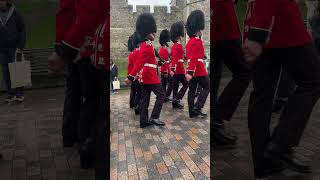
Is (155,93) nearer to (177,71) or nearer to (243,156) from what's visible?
(177,71)

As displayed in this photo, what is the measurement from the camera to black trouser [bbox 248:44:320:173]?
75cm

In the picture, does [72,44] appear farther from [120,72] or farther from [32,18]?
[120,72]

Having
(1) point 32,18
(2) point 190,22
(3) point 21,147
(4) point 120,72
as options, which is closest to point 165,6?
(2) point 190,22

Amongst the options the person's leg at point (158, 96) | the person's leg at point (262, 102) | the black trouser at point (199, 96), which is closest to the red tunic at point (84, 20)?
the person's leg at point (262, 102)

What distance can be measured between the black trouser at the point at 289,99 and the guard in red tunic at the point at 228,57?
0.15 feet

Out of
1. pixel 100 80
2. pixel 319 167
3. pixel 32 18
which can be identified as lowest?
pixel 319 167

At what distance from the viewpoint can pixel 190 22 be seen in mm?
915

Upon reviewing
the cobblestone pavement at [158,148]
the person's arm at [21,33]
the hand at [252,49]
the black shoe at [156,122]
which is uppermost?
the person's arm at [21,33]

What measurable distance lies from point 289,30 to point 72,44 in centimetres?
38

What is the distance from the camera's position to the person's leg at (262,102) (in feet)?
2.55

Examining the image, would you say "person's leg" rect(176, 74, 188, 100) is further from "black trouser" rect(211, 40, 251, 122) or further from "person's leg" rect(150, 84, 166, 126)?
"black trouser" rect(211, 40, 251, 122)

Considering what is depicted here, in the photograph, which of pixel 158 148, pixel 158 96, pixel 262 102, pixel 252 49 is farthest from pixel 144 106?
pixel 252 49

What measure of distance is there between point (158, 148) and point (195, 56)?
31 centimetres

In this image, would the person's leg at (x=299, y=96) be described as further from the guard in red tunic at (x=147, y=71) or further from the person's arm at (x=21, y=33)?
the person's arm at (x=21, y=33)
